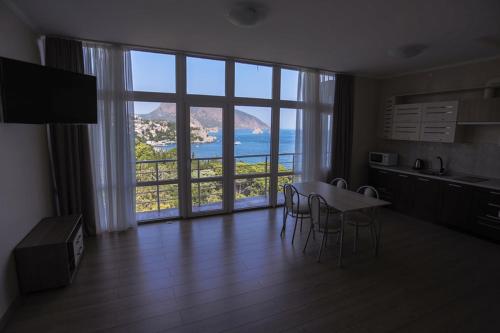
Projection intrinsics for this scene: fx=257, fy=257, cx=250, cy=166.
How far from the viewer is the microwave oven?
17.2ft

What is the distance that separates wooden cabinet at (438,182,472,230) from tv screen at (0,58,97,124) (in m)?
5.20

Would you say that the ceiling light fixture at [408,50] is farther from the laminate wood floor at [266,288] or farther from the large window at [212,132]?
the laminate wood floor at [266,288]

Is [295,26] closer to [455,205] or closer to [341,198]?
[341,198]

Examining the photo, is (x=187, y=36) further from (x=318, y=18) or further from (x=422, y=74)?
(x=422, y=74)

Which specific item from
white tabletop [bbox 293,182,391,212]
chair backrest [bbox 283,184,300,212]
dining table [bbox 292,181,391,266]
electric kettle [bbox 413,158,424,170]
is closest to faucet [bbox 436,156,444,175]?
electric kettle [bbox 413,158,424,170]

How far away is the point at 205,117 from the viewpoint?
14.2 ft

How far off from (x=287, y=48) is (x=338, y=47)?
0.70m

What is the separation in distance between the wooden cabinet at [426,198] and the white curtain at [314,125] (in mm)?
1618

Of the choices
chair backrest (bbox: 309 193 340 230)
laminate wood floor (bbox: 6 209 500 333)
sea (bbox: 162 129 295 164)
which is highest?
sea (bbox: 162 129 295 164)

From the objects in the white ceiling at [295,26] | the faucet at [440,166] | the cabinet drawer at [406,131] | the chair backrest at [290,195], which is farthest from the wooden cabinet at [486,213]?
the chair backrest at [290,195]

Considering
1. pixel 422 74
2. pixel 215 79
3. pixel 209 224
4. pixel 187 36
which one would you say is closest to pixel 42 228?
pixel 209 224

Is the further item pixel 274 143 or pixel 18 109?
pixel 274 143

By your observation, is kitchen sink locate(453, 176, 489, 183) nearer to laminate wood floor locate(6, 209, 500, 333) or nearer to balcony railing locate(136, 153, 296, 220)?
laminate wood floor locate(6, 209, 500, 333)

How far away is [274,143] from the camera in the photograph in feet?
16.0
